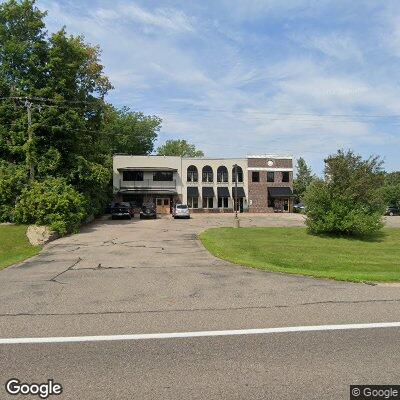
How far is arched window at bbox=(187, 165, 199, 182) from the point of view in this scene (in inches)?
2352

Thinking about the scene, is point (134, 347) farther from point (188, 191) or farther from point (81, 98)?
point (188, 191)

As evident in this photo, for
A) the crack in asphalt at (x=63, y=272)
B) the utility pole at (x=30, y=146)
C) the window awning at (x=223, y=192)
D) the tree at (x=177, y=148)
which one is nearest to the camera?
the crack in asphalt at (x=63, y=272)

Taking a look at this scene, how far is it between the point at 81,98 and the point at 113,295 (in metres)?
31.3

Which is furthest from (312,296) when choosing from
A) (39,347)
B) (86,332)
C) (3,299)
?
(3,299)

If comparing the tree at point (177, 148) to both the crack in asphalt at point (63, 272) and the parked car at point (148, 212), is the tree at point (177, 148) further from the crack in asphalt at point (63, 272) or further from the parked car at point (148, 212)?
the crack in asphalt at point (63, 272)

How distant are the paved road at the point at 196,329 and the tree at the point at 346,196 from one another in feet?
59.1

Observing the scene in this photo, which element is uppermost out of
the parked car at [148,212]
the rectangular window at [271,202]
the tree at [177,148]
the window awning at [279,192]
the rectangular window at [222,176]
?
the tree at [177,148]

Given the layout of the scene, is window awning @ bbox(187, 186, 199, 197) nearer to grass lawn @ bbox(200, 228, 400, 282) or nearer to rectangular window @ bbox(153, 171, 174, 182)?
rectangular window @ bbox(153, 171, 174, 182)

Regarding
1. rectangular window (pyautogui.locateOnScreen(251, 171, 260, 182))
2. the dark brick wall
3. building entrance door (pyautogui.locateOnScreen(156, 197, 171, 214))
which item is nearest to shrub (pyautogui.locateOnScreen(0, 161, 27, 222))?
building entrance door (pyautogui.locateOnScreen(156, 197, 171, 214))

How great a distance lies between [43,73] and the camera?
33.2m

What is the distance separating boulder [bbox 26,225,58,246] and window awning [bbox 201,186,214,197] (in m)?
33.7

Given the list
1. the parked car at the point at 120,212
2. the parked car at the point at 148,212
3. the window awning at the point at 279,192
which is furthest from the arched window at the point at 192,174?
the parked car at the point at 120,212

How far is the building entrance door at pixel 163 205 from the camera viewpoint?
58.5 metres

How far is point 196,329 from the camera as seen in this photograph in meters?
6.74
